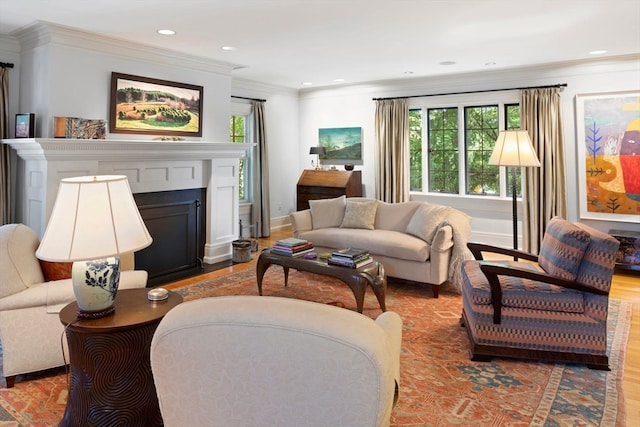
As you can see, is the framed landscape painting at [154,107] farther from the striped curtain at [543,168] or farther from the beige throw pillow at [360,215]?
the striped curtain at [543,168]

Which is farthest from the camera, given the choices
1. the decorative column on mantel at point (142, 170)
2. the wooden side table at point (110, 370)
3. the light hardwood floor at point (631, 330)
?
the decorative column on mantel at point (142, 170)

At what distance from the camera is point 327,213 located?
5.36 m

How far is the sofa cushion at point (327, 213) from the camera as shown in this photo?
17.5ft

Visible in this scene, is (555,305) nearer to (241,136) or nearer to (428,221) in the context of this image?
(428,221)

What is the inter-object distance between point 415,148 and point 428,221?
302cm

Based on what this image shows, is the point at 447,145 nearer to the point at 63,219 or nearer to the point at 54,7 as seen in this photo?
the point at 54,7

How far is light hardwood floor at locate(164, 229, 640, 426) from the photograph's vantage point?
2.38 metres

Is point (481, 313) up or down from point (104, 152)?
down

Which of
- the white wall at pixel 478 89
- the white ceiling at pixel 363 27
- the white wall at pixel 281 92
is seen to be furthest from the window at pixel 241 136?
the white ceiling at pixel 363 27

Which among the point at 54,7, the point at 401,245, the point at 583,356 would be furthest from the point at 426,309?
the point at 54,7

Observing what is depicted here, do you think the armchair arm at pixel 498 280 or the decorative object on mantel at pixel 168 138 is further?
the decorative object on mantel at pixel 168 138

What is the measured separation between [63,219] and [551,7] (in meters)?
3.96

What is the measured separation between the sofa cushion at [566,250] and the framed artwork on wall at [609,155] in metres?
3.24

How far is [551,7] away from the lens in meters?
3.67
